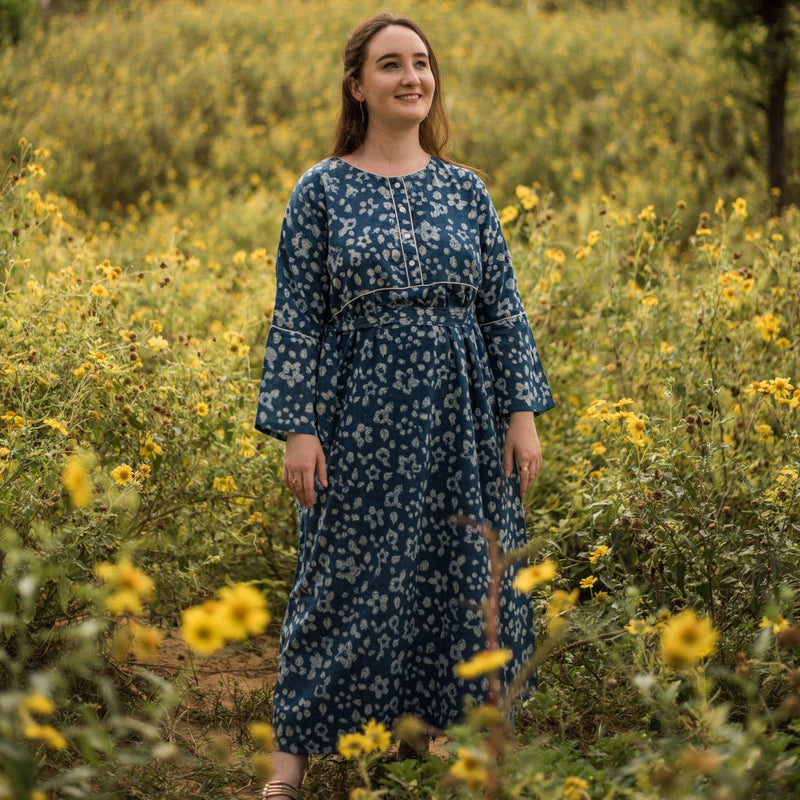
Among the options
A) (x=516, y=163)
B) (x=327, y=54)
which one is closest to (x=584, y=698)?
(x=516, y=163)

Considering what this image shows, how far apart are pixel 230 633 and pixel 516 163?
6.98 meters

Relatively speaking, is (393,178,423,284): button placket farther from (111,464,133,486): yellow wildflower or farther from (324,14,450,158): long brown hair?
(111,464,133,486): yellow wildflower

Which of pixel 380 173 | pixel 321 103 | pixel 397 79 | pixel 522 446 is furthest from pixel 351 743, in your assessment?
pixel 321 103

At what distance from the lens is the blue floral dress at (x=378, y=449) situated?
82.4 inches

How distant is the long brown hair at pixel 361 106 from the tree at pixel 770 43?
424 cm

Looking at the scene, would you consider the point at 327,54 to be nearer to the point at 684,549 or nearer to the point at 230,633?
the point at 684,549

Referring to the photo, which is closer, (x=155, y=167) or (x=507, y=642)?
(x=507, y=642)

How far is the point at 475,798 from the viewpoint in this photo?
4.60 feet

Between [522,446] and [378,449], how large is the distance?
12.8 inches

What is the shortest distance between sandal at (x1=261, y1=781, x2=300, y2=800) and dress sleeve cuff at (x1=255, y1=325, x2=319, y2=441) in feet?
2.31

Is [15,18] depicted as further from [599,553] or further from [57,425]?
[599,553]

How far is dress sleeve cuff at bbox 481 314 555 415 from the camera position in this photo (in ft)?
7.27

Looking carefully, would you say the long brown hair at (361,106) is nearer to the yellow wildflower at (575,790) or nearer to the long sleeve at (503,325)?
the long sleeve at (503,325)

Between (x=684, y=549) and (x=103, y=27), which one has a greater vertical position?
(x=103, y=27)
